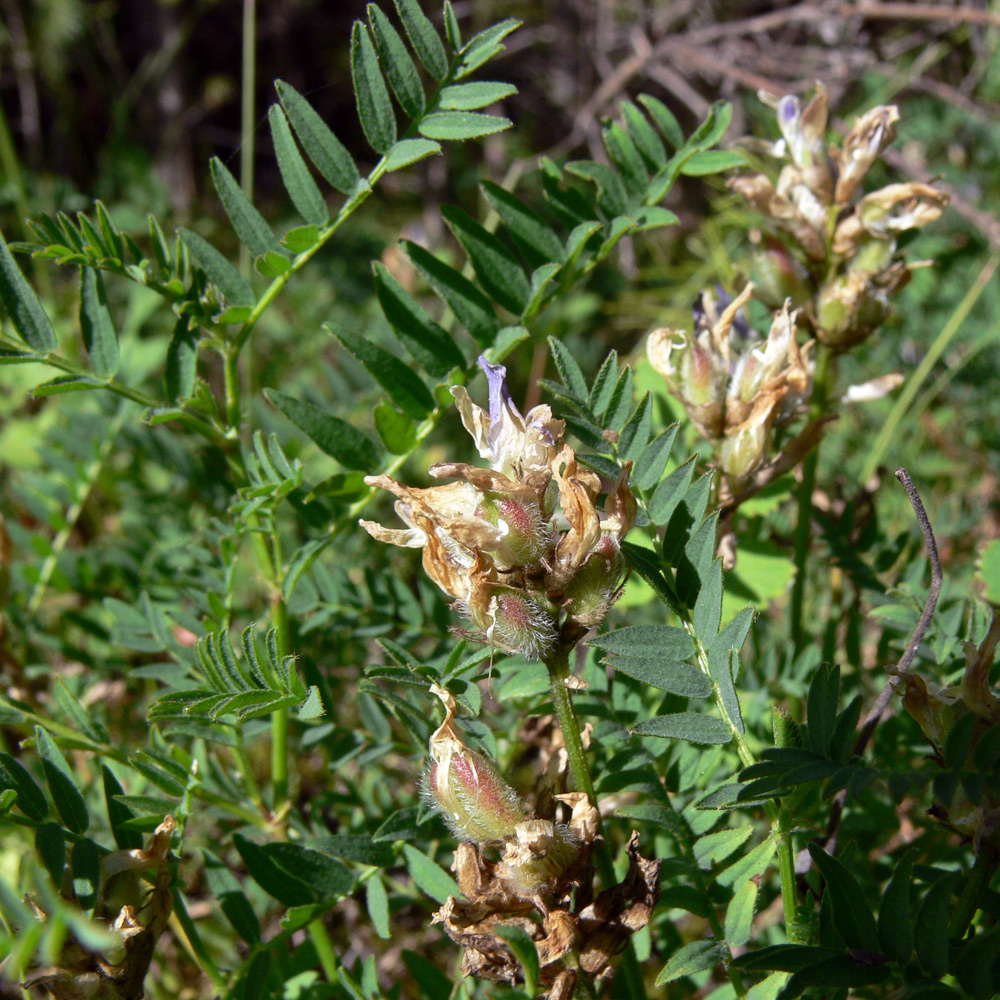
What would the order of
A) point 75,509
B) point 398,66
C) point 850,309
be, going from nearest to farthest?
point 398,66, point 850,309, point 75,509

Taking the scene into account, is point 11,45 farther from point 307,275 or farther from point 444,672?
point 444,672

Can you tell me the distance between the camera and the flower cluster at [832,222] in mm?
1005

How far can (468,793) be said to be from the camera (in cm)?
65

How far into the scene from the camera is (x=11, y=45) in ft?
11.1

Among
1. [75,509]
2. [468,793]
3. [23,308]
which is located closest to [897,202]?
[468,793]

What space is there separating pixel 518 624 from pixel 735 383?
449mm

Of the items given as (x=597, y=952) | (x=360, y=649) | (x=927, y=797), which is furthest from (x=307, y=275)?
(x=597, y=952)

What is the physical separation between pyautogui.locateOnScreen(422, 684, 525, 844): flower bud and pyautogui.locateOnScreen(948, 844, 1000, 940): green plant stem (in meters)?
0.32

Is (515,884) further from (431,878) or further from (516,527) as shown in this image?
(516,527)

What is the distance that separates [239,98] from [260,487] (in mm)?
4217

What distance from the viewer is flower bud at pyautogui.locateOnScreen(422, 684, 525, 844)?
0.65m

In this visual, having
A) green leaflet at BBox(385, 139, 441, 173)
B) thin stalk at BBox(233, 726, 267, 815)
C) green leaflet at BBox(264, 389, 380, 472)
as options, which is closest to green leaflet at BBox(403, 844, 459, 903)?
thin stalk at BBox(233, 726, 267, 815)

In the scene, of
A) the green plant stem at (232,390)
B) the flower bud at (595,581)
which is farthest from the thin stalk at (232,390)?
the flower bud at (595,581)

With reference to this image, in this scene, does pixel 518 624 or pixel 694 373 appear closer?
pixel 518 624
